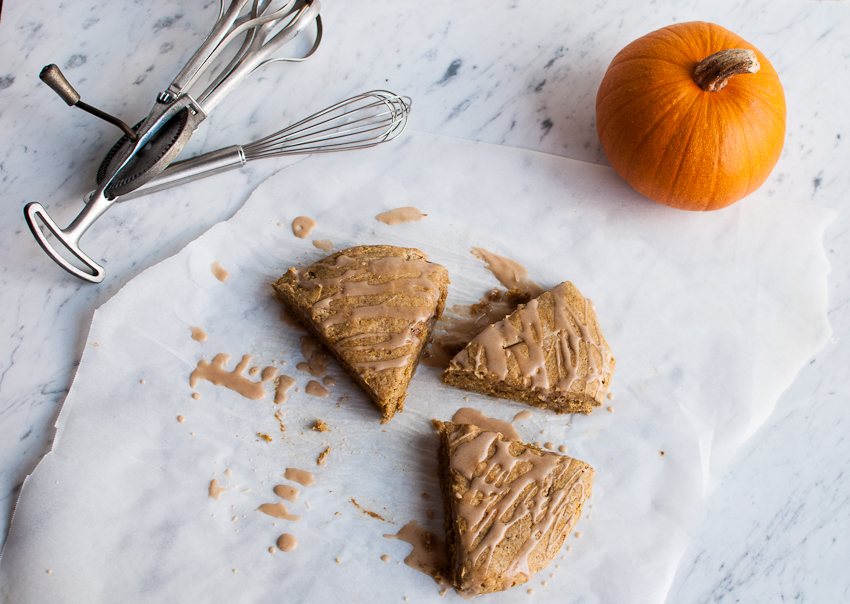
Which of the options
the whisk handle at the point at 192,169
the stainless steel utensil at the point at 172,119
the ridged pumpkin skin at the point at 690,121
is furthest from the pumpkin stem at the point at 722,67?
the whisk handle at the point at 192,169

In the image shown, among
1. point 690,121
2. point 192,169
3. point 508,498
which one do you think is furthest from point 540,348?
point 192,169

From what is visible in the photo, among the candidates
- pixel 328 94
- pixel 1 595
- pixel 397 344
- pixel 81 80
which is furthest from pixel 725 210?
pixel 1 595

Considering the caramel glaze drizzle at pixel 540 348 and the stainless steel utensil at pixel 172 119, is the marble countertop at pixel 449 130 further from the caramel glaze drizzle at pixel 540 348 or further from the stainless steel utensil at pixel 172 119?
the caramel glaze drizzle at pixel 540 348

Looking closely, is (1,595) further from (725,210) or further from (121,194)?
(725,210)

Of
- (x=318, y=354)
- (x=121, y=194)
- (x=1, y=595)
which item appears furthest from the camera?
(x=318, y=354)

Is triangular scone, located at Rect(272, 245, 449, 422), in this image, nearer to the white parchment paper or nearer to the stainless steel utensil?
Answer: the white parchment paper

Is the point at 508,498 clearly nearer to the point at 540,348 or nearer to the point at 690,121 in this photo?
the point at 540,348
